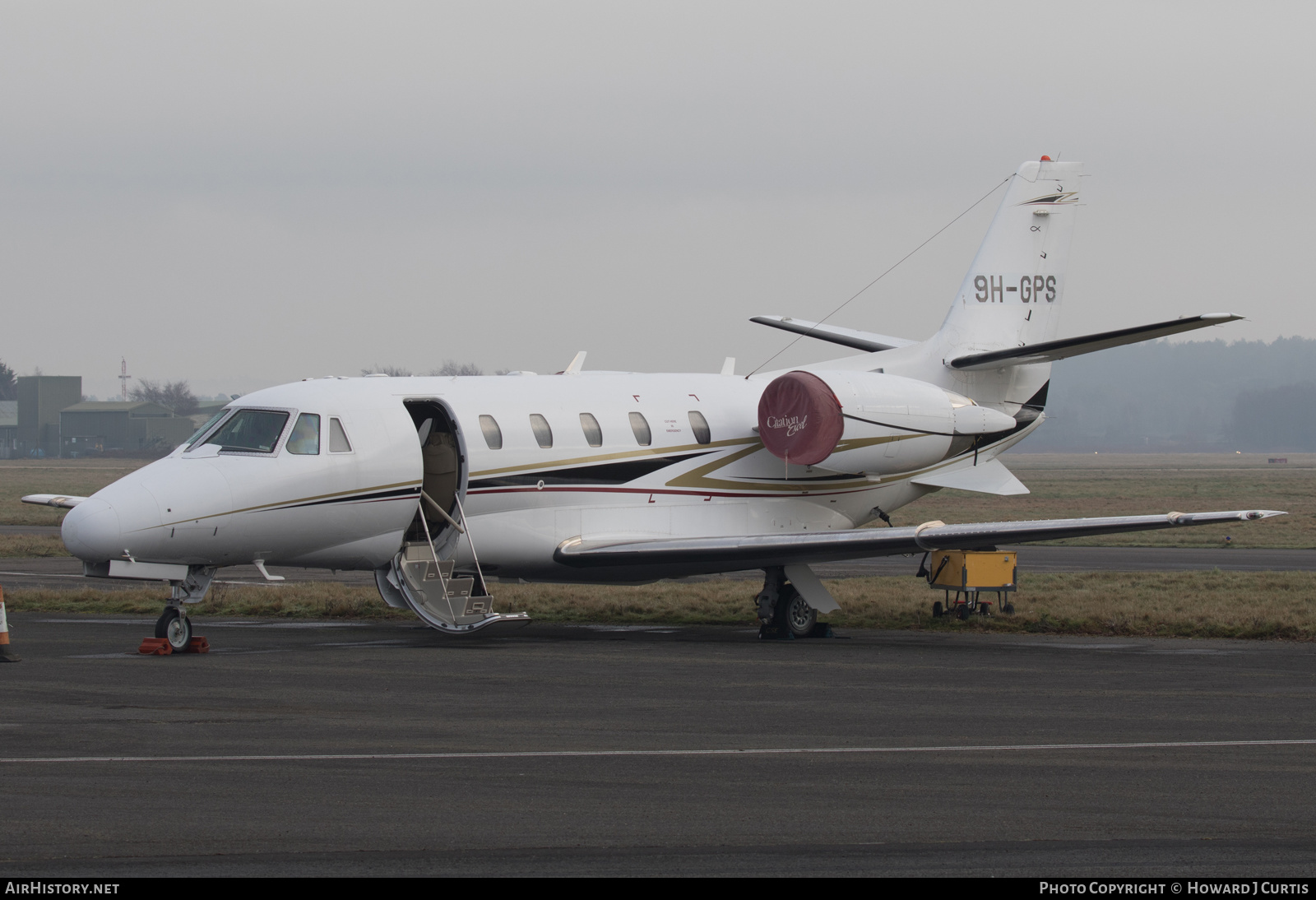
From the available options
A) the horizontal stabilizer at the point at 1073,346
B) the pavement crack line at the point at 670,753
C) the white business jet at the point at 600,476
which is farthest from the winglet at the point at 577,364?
the pavement crack line at the point at 670,753

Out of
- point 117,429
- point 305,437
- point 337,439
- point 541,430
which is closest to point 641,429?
point 541,430

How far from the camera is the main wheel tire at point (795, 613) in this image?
21.1 meters

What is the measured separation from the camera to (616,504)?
21203 mm

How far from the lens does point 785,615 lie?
69.3 feet

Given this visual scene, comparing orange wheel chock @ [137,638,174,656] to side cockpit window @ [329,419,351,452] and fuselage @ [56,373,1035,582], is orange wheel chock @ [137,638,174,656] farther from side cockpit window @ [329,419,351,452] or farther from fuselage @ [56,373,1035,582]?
side cockpit window @ [329,419,351,452]

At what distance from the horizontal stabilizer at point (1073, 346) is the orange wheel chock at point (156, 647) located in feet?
42.2

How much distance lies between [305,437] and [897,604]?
10.4 m

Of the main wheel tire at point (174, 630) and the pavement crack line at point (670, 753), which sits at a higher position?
the pavement crack line at point (670, 753)

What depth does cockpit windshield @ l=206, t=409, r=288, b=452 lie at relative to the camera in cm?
1867

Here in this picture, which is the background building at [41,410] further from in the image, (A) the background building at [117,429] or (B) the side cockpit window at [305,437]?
(B) the side cockpit window at [305,437]

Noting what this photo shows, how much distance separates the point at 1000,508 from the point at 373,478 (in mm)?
51070

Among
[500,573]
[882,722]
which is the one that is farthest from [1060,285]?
[882,722]

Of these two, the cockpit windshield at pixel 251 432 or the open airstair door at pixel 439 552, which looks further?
the open airstair door at pixel 439 552

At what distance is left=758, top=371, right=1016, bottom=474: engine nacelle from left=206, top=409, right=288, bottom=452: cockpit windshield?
7419 mm
